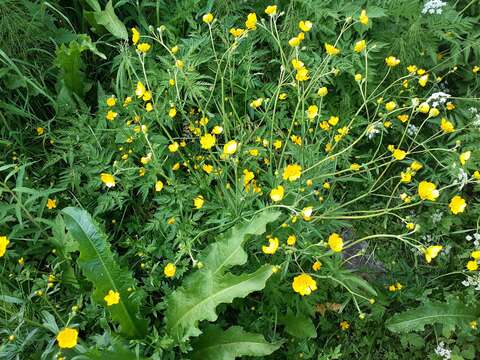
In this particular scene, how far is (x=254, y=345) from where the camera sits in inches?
66.7

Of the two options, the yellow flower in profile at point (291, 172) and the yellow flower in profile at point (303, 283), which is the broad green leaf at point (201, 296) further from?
the yellow flower in profile at point (291, 172)

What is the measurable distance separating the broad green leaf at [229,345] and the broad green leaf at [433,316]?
684 millimetres

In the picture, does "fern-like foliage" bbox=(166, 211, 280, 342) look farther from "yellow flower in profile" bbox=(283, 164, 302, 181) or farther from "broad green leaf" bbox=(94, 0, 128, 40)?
"broad green leaf" bbox=(94, 0, 128, 40)

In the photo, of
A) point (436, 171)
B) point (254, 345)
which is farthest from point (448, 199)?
point (254, 345)

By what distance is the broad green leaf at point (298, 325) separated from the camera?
6.26ft

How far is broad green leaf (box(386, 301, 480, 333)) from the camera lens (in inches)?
80.0

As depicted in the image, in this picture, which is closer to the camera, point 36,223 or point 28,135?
point 36,223

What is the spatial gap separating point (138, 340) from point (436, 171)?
1.82 metres

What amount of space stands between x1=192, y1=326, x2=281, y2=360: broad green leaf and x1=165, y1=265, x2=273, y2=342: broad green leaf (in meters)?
0.15

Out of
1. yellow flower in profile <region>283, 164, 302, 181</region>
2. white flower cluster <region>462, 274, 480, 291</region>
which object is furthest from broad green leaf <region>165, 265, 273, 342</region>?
white flower cluster <region>462, 274, 480, 291</region>

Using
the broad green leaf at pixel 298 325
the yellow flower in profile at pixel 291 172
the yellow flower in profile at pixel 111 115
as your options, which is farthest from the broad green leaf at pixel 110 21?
the broad green leaf at pixel 298 325

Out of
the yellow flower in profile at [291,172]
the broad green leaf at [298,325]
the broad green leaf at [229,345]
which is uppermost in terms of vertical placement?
the yellow flower in profile at [291,172]

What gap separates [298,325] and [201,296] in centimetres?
50

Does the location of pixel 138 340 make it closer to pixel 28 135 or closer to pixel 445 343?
pixel 28 135
